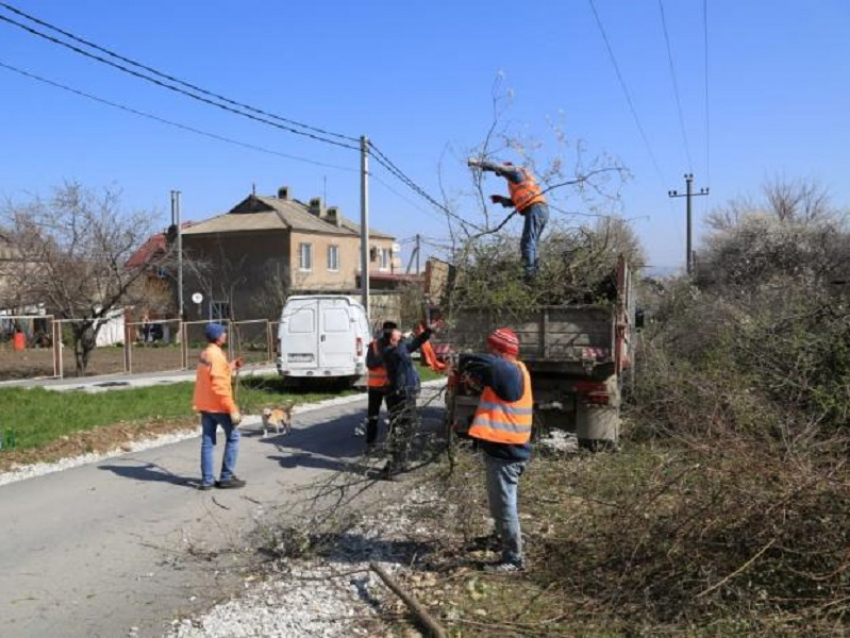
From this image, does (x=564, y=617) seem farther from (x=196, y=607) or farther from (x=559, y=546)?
(x=196, y=607)

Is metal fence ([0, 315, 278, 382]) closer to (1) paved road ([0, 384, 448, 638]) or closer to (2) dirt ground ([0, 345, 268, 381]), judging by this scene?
(2) dirt ground ([0, 345, 268, 381])

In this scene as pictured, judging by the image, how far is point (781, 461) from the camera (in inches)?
203

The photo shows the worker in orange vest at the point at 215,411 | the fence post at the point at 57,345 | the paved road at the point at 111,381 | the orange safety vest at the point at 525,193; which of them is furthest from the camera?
the fence post at the point at 57,345

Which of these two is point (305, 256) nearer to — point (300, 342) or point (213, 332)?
point (300, 342)

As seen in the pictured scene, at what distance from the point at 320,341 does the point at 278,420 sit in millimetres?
5249

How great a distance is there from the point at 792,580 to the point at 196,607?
3607mm

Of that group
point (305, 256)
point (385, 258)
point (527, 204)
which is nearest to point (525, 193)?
point (527, 204)

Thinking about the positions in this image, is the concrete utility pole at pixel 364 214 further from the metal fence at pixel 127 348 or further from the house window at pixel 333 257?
the house window at pixel 333 257

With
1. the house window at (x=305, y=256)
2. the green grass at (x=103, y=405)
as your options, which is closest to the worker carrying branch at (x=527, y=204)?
the green grass at (x=103, y=405)

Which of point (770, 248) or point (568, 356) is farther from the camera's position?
point (770, 248)

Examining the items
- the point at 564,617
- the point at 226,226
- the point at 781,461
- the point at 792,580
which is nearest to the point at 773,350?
the point at 781,461

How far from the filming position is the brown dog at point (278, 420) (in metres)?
11.7

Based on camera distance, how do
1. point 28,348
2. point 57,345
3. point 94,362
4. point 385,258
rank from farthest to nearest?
point 385,258 < point 28,348 < point 94,362 < point 57,345

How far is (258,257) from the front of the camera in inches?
1732
